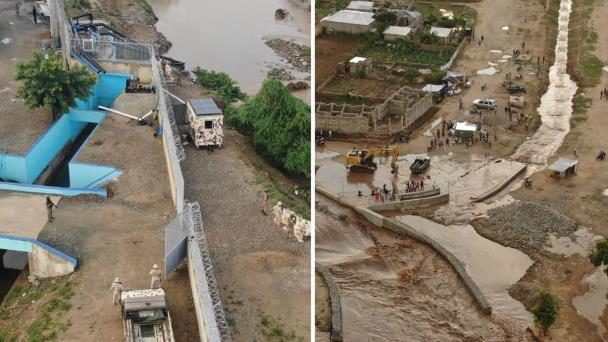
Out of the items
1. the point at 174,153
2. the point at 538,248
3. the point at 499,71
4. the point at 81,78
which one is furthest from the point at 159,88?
the point at 499,71

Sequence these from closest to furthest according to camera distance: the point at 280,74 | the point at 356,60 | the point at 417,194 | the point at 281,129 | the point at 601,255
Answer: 1. the point at 601,255
2. the point at 417,194
3. the point at 281,129
4. the point at 356,60
5. the point at 280,74

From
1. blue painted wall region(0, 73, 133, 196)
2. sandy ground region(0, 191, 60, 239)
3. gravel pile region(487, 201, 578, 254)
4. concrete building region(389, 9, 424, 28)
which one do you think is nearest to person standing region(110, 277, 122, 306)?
sandy ground region(0, 191, 60, 239)

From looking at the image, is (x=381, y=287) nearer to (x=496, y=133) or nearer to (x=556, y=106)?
(x=496, y=133)

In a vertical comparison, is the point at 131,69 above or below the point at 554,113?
above

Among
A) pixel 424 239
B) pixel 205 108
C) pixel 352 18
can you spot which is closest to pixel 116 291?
pixel 205 108

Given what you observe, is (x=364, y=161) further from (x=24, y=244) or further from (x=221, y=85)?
(x=24, y=244)

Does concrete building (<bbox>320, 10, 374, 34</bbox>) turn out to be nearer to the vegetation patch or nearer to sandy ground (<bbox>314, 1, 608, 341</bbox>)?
sandy ground (<bbox>314, 1, 608, 341</bbox>)

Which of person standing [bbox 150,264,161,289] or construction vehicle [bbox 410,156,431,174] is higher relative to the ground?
person standing [bbox 150,264,161,289]

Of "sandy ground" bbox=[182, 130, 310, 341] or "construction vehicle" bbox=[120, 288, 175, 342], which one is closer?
"construction vehicle" bbox=[120, 288, 175, 342]
